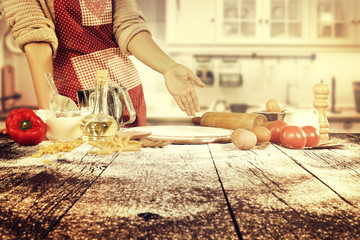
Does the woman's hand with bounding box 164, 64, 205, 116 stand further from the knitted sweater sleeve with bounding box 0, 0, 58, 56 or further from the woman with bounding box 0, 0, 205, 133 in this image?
the knitted sweater sleeve with bounding box 0, 0, 58, 56

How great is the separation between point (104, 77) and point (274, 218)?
2.10ft

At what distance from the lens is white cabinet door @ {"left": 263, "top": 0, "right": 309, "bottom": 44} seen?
343 centimetres

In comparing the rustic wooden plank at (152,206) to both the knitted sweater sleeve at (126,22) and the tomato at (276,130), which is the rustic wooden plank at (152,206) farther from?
the knitted sweater sleeve at (126,22)

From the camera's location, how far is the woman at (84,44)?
1.26 meters

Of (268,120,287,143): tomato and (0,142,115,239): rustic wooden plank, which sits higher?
(268,120,287,143): tomato

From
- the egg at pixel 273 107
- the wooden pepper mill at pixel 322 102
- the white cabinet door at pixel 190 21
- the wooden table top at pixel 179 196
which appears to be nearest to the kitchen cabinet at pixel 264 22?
the white cabinet door at pixel 190 21

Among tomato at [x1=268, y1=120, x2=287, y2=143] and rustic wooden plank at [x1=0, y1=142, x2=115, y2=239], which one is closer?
rustic wooden plank at [x1=0, y1=142, x2=115, y2=239]

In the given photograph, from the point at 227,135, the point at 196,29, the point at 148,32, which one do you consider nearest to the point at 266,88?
the point at 196,29

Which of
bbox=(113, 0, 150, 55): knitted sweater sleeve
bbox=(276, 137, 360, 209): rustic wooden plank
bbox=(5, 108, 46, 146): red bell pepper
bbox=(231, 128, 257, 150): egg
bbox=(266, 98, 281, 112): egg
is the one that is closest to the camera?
bbox=(276, 137, 360, 209): rustic wooden plank

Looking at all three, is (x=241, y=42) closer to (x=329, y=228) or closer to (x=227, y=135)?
(x=227, y=135)

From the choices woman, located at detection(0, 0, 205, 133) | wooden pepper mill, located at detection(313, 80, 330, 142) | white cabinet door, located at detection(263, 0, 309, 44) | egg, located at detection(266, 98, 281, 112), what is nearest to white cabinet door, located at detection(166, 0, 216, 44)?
white cabinet door, located at detection(263, 0, 309, 44)

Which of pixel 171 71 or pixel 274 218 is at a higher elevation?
pixel 171 71

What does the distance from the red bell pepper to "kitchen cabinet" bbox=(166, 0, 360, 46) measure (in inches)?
97.5

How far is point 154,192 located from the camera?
52 centimetres
